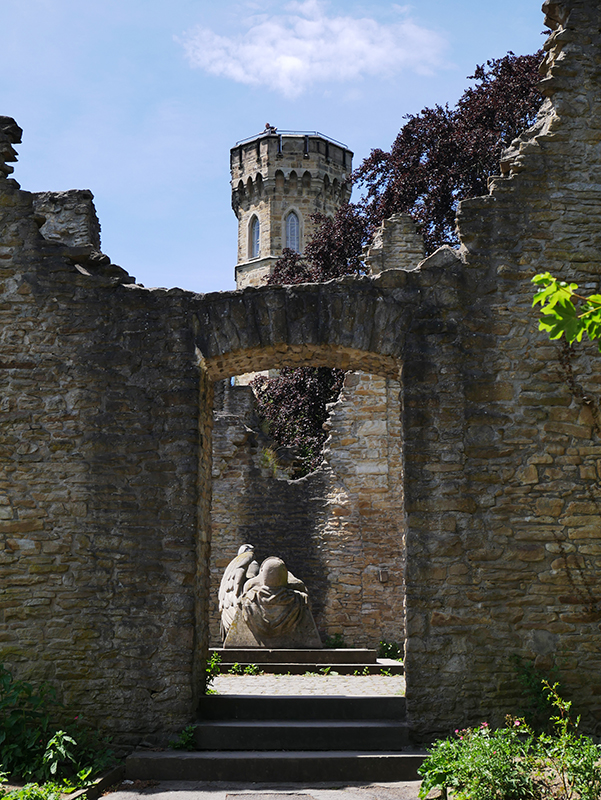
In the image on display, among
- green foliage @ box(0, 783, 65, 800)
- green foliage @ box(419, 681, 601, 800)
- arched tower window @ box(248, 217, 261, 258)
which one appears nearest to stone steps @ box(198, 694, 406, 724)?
green foliage @ box(419, 681, 601, 800)

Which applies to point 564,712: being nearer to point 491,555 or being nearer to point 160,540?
point 491,555

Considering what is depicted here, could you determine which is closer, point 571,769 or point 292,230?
point 571,769

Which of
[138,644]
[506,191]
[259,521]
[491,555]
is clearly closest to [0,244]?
[138,644]

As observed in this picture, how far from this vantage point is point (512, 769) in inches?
177

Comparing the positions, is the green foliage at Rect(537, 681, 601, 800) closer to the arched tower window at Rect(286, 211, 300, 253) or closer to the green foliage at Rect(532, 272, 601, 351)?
the green foliage at Rect(532, 272, 601, 351)

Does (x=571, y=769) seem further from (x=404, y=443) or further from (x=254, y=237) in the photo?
(x=254, y=237)

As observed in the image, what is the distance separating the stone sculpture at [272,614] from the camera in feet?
Answer: 30.2

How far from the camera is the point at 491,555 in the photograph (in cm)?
591

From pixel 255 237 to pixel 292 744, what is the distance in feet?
95.5

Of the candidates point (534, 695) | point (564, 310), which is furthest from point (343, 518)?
point (564, 310)

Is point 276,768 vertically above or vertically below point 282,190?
below

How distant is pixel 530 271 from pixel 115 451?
3591 millimetres

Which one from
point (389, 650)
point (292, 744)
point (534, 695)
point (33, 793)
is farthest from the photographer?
point (389, 650)

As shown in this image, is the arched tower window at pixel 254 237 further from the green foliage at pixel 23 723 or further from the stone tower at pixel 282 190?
A: the green foliage at pixel 23 723
